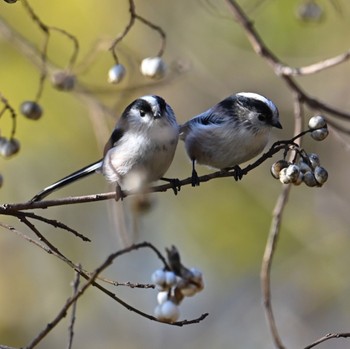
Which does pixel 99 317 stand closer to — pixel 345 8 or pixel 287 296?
pixel 287 296

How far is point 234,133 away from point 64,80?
0.69m

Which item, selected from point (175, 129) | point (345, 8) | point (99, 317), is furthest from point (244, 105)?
point (99, 317)

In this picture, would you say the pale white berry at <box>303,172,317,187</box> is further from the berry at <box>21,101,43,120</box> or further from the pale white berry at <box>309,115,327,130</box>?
the berry at <box>21,101,43,120</box>

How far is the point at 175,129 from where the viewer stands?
9.32ft

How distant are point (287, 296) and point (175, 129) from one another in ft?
10.1

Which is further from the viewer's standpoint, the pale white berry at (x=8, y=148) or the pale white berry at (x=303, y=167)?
the pale white berry at (x=8, y=148)

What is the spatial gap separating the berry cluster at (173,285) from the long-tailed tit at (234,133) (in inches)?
26.1

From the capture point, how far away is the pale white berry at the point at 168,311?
2264 mm

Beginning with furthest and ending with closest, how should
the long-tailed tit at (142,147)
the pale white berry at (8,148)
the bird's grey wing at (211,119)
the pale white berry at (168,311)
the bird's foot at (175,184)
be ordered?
the bird's grey wing at (211,119)
the long-tailed tit at (142,147)
the pale white berry at (8,148)
the bird's foot at (175,184)
the pale white berry at (168,311)

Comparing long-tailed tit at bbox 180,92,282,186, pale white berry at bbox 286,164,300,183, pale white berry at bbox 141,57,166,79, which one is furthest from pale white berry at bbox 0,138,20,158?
pale white berry at bbox 286,164,300,183

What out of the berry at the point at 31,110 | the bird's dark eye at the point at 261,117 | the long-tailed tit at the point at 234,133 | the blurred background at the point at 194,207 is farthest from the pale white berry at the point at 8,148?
the blurred background at the point at 194,207

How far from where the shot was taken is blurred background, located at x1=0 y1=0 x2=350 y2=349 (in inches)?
206

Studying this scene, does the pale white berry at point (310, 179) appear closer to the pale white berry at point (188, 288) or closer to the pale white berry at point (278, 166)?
the pale white berry at point (278, 166)

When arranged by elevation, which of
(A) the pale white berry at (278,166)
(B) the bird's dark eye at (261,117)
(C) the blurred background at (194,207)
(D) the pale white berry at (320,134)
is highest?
(C) the blurred background at (194,207)
